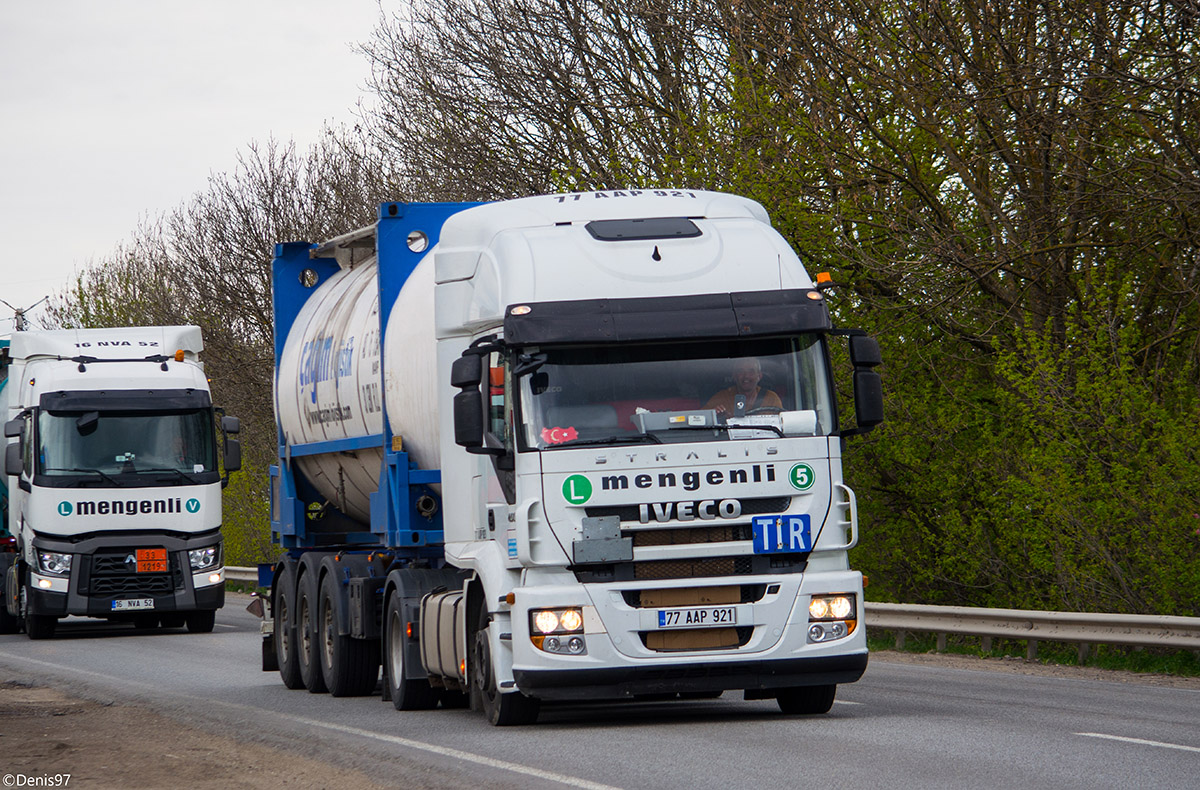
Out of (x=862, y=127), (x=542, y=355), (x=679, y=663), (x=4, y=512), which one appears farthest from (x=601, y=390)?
(x=4, y=512)

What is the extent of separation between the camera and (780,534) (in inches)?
413

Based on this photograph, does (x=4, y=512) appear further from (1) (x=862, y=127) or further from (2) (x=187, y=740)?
(2) (x=187, y=740)

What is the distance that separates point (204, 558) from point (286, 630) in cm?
800

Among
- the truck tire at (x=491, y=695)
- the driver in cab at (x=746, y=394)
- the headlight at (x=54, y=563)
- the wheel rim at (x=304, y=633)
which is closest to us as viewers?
the driver in cab at (x=746, y=394)

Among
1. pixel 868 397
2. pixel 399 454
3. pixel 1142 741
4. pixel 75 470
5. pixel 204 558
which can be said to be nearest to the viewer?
pixel 1142 741

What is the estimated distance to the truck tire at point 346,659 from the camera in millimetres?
14195

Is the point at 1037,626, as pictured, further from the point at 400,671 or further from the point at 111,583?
the point at 111,583

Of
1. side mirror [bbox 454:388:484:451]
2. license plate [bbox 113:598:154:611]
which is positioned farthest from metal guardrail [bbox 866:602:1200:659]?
license plate [bbox 113:598:154:611]

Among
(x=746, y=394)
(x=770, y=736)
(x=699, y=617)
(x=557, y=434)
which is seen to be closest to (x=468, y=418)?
(x=557, y=434)

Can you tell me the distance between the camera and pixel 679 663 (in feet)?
34.3

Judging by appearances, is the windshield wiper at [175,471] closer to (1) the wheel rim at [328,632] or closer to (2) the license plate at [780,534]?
(1) the wheel rim at [328,632]

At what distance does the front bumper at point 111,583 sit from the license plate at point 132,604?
0.04 m

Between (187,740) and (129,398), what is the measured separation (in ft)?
40.7

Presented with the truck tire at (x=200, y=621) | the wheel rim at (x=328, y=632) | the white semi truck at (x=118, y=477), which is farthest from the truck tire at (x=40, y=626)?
the wheel rim at (x=328, y=632)
